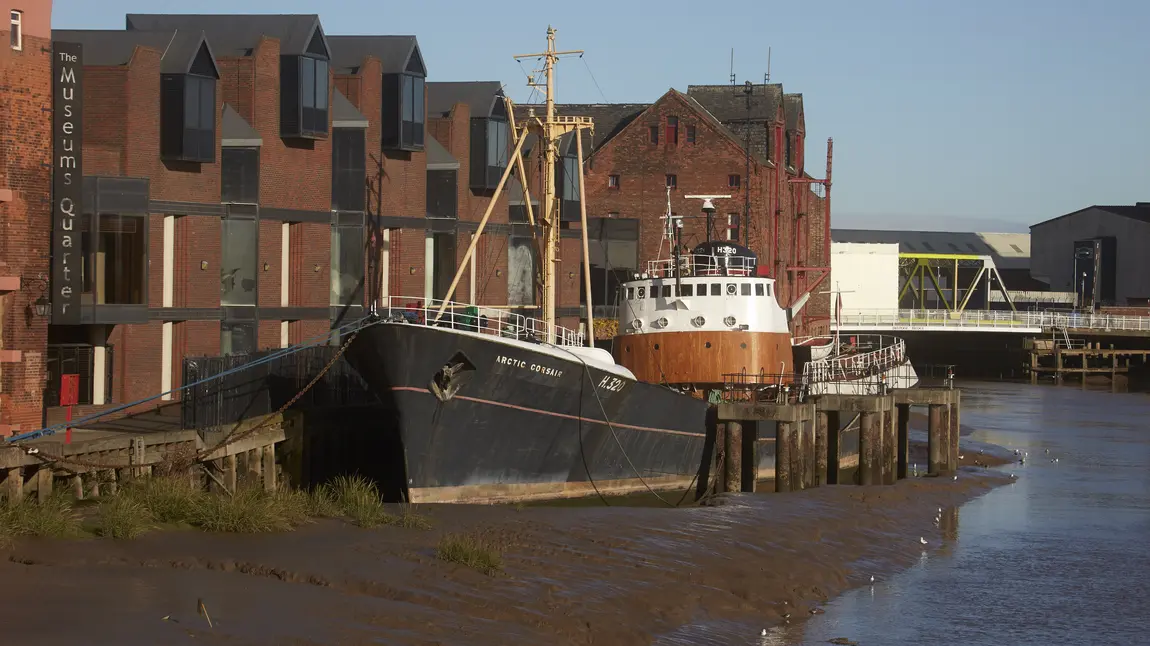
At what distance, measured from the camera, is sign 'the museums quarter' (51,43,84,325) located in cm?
3175

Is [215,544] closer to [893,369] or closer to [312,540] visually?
[312,540]

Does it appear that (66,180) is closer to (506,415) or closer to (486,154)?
(506,415)

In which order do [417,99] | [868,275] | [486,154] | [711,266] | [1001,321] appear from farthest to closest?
[868,275]
[1001,321]
[486,154]
[417,99]
[711,266]

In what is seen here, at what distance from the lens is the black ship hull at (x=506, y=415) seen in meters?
28.8

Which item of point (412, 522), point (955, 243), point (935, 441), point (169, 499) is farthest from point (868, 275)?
point (169, 499)

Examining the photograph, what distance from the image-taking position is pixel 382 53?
5019cm

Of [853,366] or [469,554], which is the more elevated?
[853,366]

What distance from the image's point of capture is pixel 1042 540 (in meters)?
30.0

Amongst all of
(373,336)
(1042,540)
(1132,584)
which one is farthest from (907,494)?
(373,336)

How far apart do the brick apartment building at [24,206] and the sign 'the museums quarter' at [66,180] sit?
1.34 meters

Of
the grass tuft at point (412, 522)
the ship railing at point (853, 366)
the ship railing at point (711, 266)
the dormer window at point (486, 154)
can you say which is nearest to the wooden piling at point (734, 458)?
the ship railing at point (853, 366)

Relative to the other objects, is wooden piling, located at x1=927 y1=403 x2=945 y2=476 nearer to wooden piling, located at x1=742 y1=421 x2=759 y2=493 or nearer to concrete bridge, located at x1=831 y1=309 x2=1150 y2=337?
wooden piling, located at x1=742 y1=421 x2=759 y2=493

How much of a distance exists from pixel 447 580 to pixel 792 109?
6531cm

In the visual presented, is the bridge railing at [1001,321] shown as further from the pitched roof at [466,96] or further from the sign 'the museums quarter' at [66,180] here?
the sign 'the museums quarter' at [66,180]
